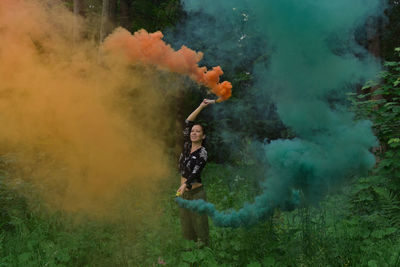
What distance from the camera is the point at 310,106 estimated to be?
3.50 m

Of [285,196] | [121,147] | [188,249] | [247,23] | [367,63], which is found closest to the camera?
[285,196]

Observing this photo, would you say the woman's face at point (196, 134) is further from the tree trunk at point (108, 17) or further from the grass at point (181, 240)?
the tree trunk at point (108, 17)

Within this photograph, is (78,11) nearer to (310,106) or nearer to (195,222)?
(195,222)

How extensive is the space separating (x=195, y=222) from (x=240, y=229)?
22.2 inches

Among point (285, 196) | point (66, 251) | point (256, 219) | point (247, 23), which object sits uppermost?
point (247, 23)

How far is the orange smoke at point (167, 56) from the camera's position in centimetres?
423

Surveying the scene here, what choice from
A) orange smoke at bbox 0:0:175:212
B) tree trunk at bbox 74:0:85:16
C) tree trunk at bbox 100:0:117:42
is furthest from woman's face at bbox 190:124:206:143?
tree trunk at bbox 74:0:85:16

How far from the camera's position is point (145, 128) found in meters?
7.12

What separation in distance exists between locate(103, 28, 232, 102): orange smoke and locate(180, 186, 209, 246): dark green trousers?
1145 mm

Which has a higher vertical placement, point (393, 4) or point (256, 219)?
point (393, 4)

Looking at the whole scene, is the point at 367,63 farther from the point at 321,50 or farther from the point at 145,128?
the point at 145,128

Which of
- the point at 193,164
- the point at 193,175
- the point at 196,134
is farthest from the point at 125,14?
the point at 193,175

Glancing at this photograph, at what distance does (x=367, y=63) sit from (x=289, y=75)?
945 mm

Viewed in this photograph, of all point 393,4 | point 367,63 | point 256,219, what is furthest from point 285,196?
point 393,4
